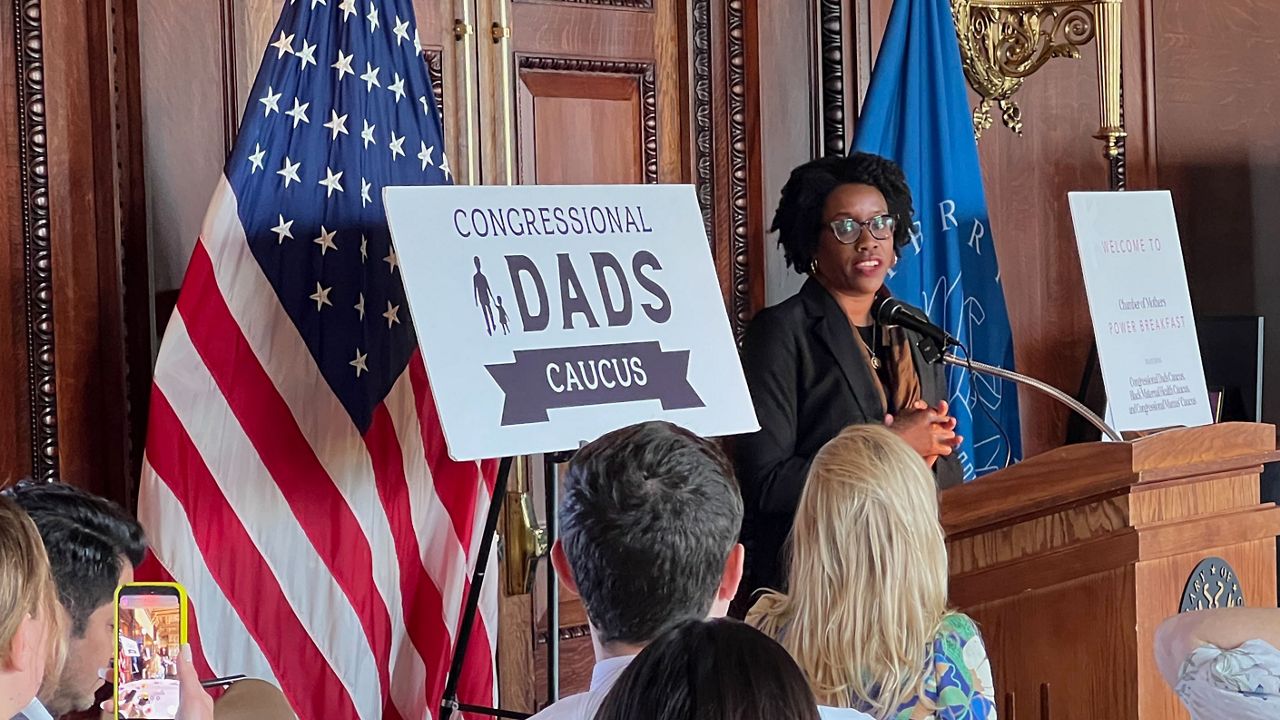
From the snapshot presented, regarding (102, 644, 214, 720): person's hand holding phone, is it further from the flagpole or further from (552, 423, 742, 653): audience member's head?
the flagpole

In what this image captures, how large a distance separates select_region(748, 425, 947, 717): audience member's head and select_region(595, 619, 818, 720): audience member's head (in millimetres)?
928

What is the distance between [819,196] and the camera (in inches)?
134

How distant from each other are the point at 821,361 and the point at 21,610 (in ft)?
6.74

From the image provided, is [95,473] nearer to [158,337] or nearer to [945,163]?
[158,337]

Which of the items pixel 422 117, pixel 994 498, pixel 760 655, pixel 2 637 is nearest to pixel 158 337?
pixel 422 117

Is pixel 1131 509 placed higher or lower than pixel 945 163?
lower

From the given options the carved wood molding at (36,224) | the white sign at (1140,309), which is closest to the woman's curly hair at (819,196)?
the white sign at (1140,309)

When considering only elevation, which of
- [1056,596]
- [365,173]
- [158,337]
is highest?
[365,173]

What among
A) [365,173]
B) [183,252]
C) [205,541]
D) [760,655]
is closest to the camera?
[760,655]

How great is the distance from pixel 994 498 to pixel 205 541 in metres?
1.35

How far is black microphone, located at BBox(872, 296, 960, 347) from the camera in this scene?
10.1 feet

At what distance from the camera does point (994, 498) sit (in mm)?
2643

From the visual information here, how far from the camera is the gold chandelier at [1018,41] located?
4453 millimetres

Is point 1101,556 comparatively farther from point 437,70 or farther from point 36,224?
point 36,224
